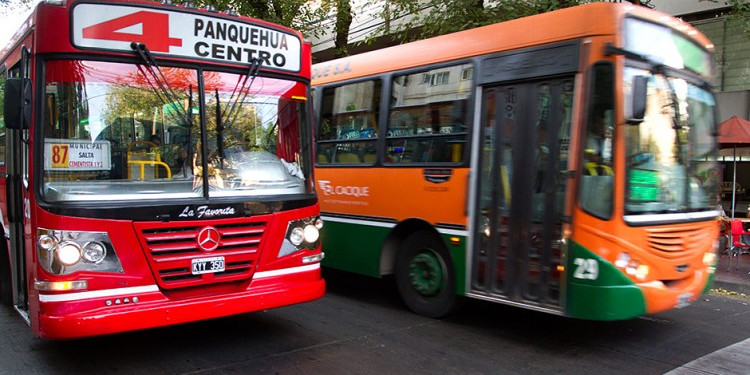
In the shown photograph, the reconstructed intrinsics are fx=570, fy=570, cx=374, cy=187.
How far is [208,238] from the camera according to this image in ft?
15.1

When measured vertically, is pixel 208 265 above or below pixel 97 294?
above

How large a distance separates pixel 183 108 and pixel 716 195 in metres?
5.17

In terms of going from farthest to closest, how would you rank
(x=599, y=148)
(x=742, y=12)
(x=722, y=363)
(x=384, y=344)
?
(x=742, y=12)
(x=384, y=344)
(x=722, y=363)
(x=599, y=148)

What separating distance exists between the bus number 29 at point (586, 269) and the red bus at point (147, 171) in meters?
2.32

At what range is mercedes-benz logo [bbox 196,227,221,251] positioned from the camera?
14.9 ft

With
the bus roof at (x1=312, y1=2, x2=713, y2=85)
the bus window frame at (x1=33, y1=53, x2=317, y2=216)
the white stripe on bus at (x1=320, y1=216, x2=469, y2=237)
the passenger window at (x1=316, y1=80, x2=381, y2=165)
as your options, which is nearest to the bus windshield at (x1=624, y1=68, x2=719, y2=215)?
the bus roof at (x1=312, y1=2, x2=713, y2=85)

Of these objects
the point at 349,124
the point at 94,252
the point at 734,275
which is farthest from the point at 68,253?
the point at 734,275

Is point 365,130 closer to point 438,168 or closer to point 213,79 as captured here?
point 438,168

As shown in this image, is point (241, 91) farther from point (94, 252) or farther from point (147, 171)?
point (94, 252)

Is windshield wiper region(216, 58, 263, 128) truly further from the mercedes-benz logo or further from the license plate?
the license plate

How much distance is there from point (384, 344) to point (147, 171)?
2661 millimetres

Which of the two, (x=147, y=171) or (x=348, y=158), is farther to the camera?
(x=348, y=158)

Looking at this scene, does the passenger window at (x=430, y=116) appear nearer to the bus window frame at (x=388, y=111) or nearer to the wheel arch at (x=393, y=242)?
the bus window frame at (x=388, y=111)

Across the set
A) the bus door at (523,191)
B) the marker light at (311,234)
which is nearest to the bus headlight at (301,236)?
the marker light at (311,234)
